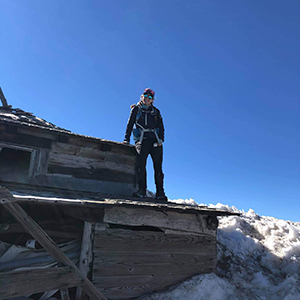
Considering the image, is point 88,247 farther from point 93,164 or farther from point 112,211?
point 93,164

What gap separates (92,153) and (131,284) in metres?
4.33

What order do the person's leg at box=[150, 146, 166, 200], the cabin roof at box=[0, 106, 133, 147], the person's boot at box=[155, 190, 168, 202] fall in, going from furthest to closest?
the person's leg at box=[150, 146, 166, 200] < the person's boot at box=[155, 190, 168, 202] < the cabin roof at box=[0, 106, 133, 147]

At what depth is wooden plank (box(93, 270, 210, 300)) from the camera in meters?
5.34

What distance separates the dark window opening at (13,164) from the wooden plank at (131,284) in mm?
4868

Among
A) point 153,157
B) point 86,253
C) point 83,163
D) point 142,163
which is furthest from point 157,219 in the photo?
point 83,163

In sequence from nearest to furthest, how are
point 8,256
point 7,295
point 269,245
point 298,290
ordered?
1. point 7,295
2. point 8,256
3. point 298,290
4. point 269,245

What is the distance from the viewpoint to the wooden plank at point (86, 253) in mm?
5246

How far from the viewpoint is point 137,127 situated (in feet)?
27.0

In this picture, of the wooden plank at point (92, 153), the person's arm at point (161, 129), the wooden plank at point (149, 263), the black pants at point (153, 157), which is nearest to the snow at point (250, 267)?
the wooden plank at point (149, 263)

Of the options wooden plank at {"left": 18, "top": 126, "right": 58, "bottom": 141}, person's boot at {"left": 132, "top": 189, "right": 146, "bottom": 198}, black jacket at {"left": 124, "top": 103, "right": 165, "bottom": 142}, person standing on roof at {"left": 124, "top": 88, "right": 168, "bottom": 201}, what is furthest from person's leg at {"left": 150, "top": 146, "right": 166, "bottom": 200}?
wooden plank at {"left": 18, "top": 126, "right": 58, "bottom": 141}

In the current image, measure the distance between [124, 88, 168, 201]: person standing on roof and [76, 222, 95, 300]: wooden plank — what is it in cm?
240

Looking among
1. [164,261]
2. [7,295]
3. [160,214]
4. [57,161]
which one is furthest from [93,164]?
[7,295]

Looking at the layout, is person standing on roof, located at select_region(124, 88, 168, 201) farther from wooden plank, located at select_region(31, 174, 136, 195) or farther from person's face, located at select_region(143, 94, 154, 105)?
wooden plank, located at select_region(31, 174, 136, 195)

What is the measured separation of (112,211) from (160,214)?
117 centimetres
